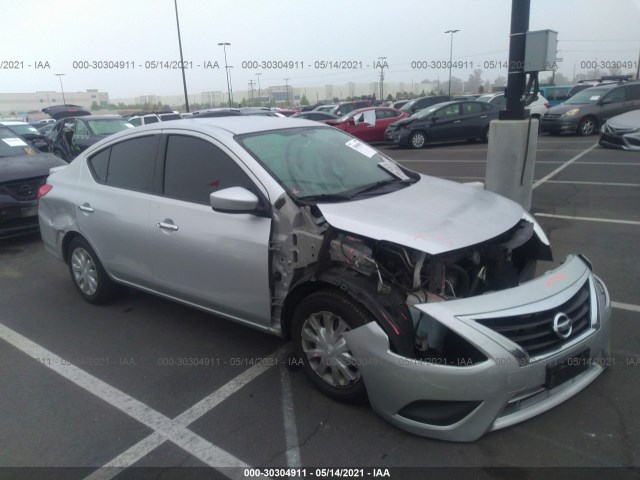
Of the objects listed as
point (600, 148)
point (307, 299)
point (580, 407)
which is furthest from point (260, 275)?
point (600, 148)

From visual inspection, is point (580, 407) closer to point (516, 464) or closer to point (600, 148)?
point (516, 464)

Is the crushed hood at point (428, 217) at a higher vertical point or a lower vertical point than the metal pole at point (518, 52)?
lower

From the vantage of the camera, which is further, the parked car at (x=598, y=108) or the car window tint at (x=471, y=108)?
the car window tint at (x=471, y=108)

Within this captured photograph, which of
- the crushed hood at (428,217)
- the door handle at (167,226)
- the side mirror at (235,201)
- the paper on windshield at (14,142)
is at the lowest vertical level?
the door handle at (167,226)

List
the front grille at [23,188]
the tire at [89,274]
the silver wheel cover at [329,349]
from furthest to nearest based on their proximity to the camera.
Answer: the front grille at [23,188], the tire at [89,274], the silver wheel cover at [329,349]

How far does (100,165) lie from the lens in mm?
4406

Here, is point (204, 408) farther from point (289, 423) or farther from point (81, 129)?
point (81, 129)

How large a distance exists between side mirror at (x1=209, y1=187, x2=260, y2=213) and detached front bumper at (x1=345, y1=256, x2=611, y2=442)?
1009 mm

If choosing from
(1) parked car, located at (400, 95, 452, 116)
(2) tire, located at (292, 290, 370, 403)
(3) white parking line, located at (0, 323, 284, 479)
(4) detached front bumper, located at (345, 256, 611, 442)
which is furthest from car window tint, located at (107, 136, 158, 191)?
(1) parked car, located at (400, 95, 452, 116)

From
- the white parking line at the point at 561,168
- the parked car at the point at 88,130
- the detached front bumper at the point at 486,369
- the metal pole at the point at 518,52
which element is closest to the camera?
the detached front bumper at the point at 486,369

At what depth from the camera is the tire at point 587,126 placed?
15.6 m

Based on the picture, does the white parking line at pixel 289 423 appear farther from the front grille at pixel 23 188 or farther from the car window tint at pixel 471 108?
the car window tint at pixel 471 108

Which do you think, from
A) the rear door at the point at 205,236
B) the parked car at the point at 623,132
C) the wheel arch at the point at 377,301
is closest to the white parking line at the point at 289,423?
the rear door at the point at 205,236

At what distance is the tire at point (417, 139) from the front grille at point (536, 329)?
45.7ft
